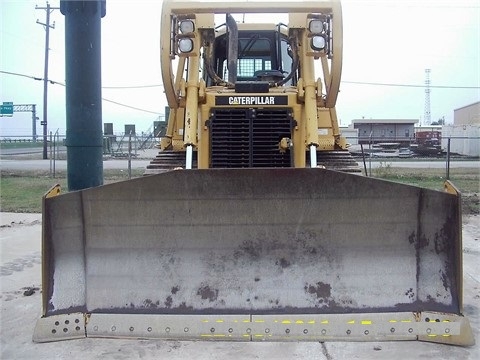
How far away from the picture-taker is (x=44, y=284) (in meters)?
4.52

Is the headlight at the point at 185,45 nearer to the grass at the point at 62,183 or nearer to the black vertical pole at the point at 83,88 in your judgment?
the black vertical pole at the point at 83,88

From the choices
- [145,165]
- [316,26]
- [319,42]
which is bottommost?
[145,165]

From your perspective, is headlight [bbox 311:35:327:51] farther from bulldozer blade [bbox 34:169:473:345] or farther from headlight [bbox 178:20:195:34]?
bulldozer blade [bbox 34:169:473:345]

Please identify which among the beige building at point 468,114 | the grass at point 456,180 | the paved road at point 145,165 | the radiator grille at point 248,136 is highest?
the beige building at point 468,114

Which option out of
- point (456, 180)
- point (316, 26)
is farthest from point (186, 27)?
point (456, 180)

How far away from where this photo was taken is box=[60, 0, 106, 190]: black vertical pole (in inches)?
352

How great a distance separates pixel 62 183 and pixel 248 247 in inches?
546

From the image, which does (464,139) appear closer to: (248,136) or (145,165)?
(145,165)

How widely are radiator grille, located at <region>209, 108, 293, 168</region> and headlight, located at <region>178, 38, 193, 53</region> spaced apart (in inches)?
34.5

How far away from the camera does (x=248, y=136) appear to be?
20.8 feet

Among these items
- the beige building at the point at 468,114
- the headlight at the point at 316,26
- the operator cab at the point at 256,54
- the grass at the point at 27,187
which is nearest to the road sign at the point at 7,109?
the grass at the point at 27,187

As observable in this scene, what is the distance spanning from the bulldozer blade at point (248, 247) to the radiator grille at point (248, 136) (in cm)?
173

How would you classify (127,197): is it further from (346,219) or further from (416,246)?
(416,246)

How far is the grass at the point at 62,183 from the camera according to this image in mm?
12977
